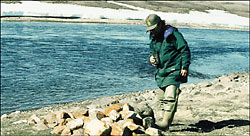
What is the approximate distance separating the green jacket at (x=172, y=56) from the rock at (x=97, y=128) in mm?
1604

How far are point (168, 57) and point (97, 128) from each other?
2039 mm

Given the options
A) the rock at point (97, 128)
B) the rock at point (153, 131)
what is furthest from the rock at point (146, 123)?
the rock at point (97, 128)

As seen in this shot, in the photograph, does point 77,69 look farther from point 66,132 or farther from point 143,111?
point 66,132

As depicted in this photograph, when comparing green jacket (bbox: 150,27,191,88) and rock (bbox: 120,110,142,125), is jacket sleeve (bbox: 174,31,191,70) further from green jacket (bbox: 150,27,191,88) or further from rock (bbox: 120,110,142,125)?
rock (bbox: 120,110,142,125)

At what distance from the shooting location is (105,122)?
24.8 ft

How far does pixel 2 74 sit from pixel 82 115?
18568 millimetres

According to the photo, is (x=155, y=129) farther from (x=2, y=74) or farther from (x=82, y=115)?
(x=2, y=74)

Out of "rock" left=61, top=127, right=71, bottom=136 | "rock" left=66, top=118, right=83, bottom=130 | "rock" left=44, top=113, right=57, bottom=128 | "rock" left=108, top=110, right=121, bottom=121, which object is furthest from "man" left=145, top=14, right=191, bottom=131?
"rock" left=44, top=113, right=57, bottom=128

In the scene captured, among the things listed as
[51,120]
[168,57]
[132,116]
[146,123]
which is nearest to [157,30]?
[168,57]

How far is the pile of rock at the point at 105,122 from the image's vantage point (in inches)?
284

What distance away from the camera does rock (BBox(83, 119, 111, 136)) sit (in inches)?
277

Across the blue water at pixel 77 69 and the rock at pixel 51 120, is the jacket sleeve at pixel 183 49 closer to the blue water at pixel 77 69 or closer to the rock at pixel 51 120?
the rock at pixel 51 120

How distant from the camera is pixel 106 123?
7426 mm

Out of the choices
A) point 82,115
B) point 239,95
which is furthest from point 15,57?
point 82,115
